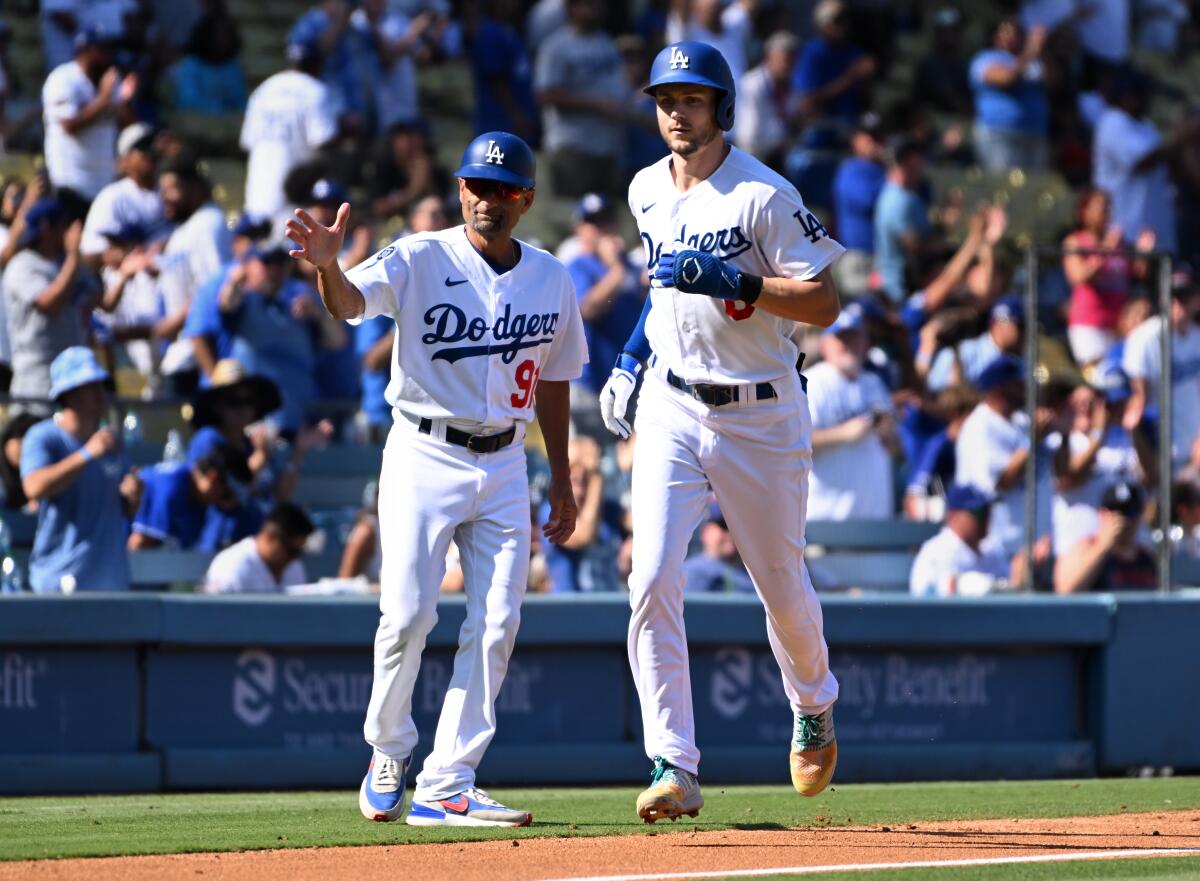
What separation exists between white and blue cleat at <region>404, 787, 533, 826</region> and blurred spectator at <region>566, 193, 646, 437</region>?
Result: 17.2ft

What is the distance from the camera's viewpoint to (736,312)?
621 cm

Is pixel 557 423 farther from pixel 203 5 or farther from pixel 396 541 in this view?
pixel 203 5

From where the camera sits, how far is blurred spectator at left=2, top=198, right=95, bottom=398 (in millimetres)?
10547

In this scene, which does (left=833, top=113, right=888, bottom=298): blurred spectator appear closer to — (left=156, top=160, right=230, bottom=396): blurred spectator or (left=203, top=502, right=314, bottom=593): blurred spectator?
(left=156, top=160, right=230, bottom=396): blurred spectator

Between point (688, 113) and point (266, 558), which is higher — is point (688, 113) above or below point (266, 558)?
above

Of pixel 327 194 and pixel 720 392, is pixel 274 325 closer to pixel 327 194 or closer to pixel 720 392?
pixel 327 194

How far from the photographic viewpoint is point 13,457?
32.0 ft

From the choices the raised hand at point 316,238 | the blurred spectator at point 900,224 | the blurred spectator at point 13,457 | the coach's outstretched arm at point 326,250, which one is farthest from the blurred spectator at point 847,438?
the raised hand at point 316,238

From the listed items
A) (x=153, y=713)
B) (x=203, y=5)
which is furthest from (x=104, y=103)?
(x=153, y=713)

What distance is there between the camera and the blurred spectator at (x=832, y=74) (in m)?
15.9

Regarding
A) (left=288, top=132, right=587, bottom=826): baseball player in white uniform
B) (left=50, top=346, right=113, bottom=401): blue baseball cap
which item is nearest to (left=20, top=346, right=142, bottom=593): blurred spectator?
(left=50, top=346, right=113, bottom=401): blue baseball cap

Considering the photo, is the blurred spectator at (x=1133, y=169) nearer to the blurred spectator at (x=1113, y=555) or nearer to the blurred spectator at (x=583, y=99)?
the blurred spectator at (x=583, y=99)

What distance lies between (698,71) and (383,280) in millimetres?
1178

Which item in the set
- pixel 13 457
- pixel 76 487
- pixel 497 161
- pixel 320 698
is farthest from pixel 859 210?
pixel 497 161
